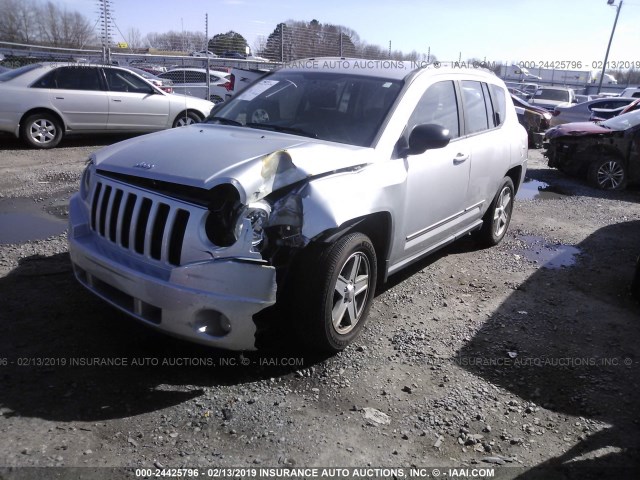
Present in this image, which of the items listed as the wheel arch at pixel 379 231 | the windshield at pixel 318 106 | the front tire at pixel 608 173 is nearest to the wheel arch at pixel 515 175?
the windshield at pixel 318 106

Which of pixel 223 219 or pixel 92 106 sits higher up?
pixel 92 106

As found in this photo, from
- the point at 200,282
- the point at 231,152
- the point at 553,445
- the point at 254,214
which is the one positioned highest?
the point at 231,152

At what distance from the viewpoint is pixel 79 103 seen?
10383 mm

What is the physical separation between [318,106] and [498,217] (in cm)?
281

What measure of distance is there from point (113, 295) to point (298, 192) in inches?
49.8

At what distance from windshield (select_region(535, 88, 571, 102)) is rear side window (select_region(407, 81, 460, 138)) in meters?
20.8

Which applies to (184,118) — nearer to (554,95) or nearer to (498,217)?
(498,217)

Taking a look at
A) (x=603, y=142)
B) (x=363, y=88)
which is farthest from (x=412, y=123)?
(x=603, y=142)

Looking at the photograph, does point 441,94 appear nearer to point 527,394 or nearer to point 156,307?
point 527,394

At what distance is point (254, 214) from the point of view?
292cm

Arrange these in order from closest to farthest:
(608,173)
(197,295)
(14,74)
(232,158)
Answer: (197,295) → (232,158) → (608,173) → (14,74)

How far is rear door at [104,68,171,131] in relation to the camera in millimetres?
10906

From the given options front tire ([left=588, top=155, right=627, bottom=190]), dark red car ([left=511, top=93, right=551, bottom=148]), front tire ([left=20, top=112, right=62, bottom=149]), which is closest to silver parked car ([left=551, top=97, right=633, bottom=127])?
dark red car ([left=511, top=93, right=551, bottom=148])

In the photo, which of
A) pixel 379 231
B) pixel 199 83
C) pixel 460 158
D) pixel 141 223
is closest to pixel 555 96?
pixel 199 83
